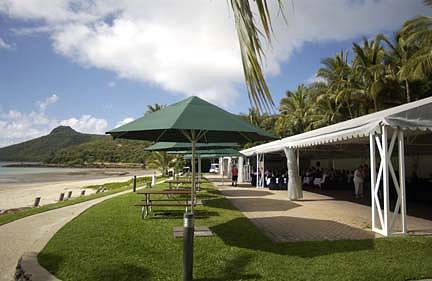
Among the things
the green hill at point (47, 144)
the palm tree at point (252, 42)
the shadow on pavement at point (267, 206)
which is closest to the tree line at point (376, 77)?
the shadow on pavement at point (267, 206)

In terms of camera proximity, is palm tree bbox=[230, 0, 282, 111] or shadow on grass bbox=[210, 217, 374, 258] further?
shadow on grass bbox=[210, 217, 374, 258]

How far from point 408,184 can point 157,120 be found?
12043 millimetres

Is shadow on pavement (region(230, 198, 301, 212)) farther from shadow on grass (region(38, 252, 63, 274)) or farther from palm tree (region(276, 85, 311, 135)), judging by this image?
palm tree (region(276, 85, 311, 135))

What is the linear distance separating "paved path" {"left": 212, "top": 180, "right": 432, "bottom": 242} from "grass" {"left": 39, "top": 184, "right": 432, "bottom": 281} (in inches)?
23.8

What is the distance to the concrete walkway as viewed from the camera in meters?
5.55

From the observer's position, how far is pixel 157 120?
20.6 feet

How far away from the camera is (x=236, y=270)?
4957 mm

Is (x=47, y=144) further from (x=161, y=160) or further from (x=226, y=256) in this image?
(x=226, y=256)

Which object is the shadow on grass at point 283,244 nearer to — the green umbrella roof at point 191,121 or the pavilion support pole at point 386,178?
the pavilion support pole at point 386,178

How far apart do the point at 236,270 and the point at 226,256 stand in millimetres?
679

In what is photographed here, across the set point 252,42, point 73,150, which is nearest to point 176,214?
point 252,42

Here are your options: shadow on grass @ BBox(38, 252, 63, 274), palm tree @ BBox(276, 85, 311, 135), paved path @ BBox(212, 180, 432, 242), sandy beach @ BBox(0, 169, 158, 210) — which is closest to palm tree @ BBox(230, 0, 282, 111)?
shadow on grass @ BBox(38, 252, 63, 274)

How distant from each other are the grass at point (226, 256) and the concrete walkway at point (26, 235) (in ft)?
1.20

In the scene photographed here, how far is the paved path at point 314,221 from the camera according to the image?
7.36m
